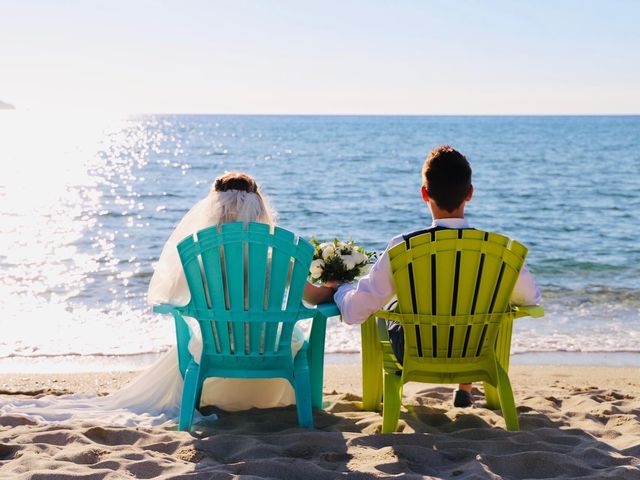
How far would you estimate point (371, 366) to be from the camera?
4605 mm

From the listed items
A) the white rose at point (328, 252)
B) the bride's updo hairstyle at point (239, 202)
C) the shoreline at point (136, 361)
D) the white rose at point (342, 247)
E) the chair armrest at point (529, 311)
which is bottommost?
the shoreline at point (136, 361)

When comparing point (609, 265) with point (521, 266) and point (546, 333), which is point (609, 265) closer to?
point (546, 333)

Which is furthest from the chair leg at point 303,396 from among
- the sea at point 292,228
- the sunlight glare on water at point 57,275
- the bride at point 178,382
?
the sunlight glare on water at point 57,275

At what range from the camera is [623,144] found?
53.2 m

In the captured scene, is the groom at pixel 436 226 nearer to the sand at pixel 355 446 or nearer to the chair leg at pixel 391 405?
the chair leg at pixel 391 405

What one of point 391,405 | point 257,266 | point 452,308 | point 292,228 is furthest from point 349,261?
point 292,228

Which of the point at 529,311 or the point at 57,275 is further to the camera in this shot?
the point at 57,275

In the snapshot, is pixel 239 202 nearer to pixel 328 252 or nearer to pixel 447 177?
pixel 328 252

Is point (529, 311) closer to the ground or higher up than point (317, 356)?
higher up

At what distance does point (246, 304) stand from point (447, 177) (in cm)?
115

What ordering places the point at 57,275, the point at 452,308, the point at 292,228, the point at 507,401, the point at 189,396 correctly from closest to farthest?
the point at 452,308 → the point at 507,401 → the point at 189,396 → the point at 57,275 → the point at 292,228

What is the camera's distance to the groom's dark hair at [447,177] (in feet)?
12.8

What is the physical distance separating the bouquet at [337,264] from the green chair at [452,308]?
1.56 feet

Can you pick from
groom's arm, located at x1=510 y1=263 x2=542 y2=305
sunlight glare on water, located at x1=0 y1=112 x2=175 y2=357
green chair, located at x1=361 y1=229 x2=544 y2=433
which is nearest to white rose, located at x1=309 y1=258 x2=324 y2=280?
green chair, located at x1=361 y1=229 x2=544 y2=433
